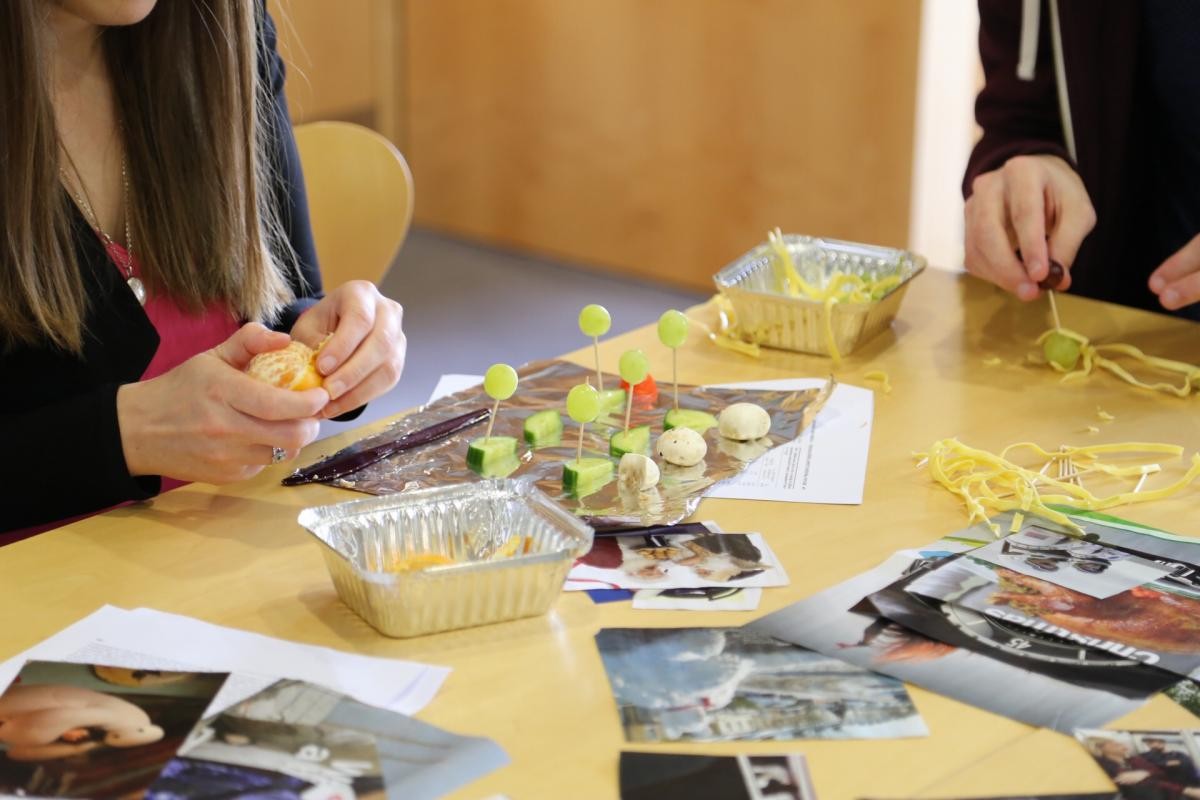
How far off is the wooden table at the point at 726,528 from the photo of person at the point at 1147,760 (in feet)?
0.04

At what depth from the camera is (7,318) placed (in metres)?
1.23

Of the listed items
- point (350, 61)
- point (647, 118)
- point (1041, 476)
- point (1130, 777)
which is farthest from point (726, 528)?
point (350, 61)

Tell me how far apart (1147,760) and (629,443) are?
0.55 meters

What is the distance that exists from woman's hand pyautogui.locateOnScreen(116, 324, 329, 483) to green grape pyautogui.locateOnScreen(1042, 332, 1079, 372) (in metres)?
0.83

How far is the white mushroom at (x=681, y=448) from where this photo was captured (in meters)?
1.23

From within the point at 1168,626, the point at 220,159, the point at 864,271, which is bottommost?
the point at 1168,626

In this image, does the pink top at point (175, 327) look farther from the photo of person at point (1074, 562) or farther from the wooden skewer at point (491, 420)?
the photo of person at point (1074, 562)

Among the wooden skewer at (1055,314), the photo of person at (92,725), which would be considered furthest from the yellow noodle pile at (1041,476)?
the photo of person at (92,725)

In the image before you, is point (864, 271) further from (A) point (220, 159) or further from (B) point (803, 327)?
(A) point (220, 159)

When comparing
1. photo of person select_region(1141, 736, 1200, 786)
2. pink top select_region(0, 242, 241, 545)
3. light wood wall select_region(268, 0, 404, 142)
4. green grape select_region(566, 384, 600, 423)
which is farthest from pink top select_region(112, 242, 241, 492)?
light wood wall select_region(268, 0, 404, 142)

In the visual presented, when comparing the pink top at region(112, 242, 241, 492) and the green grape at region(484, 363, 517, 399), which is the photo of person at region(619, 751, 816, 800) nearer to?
the green grape at region(484, 363, 517, 399)

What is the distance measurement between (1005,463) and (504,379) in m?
0.46

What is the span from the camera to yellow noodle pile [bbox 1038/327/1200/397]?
4.74ft

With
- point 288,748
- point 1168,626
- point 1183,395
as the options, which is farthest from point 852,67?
point 288,748
